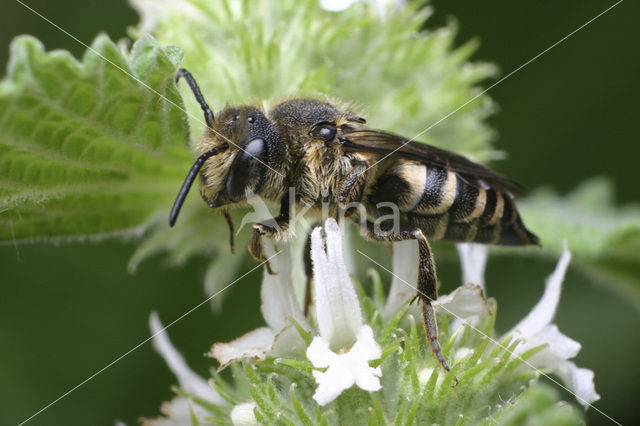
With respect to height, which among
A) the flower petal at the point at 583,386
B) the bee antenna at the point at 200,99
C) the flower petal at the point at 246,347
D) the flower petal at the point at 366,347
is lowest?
the flower petal at the point at 246,347

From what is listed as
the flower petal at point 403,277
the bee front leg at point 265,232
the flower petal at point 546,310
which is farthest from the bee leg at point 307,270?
the flower petal at point 546,310

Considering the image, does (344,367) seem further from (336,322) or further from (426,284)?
(426,284)

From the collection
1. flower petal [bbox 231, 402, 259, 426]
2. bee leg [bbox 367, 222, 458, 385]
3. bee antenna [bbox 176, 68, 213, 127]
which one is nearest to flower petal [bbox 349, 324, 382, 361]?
bee leg [bbox 367, 222, 458, 385]

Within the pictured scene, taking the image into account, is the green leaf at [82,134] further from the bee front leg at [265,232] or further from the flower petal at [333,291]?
the flower petal at [333,291]

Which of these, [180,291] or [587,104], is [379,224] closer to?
[180,291]

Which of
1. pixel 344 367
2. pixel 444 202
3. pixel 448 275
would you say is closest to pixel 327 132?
pixel 444 202

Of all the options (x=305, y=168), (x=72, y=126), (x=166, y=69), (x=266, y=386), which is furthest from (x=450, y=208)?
(x=72, y=126)

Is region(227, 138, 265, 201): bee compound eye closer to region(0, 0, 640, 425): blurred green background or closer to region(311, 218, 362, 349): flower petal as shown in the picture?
region(311, 218, 362, 349): flower petal
